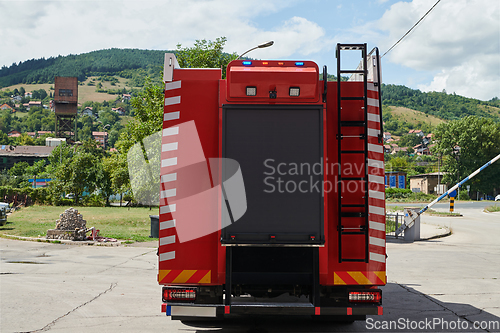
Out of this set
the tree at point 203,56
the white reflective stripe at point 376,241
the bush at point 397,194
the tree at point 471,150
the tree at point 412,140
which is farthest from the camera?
the tree at point 412,140

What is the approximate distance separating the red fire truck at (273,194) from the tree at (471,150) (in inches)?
3127

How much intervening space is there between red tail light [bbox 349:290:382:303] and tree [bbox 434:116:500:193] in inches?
3126

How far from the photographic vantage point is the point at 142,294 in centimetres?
785

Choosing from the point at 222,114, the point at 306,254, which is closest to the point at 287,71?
the point at 222,114

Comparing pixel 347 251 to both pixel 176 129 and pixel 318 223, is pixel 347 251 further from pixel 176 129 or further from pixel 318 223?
pixel 176 129

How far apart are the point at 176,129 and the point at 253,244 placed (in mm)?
1663

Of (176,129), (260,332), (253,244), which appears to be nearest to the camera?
(253,244)

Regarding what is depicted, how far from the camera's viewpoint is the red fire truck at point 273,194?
4.44 metres

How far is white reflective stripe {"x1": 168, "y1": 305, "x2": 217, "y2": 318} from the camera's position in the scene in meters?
4.38

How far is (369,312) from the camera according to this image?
443 centimetres

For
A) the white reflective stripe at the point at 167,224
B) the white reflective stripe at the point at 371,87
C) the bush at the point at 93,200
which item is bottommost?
the bush at the point at 93,200

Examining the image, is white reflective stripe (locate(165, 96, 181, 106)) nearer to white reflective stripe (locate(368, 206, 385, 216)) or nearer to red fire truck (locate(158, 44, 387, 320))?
red fire truck (locate(158, 44, 387, 320))

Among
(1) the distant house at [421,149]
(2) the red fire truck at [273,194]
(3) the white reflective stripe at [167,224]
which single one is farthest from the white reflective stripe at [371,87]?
(1) the distant house at [421,149]

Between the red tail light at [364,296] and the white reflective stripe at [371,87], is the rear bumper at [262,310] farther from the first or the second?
the white reflective stripe at [371,87]
